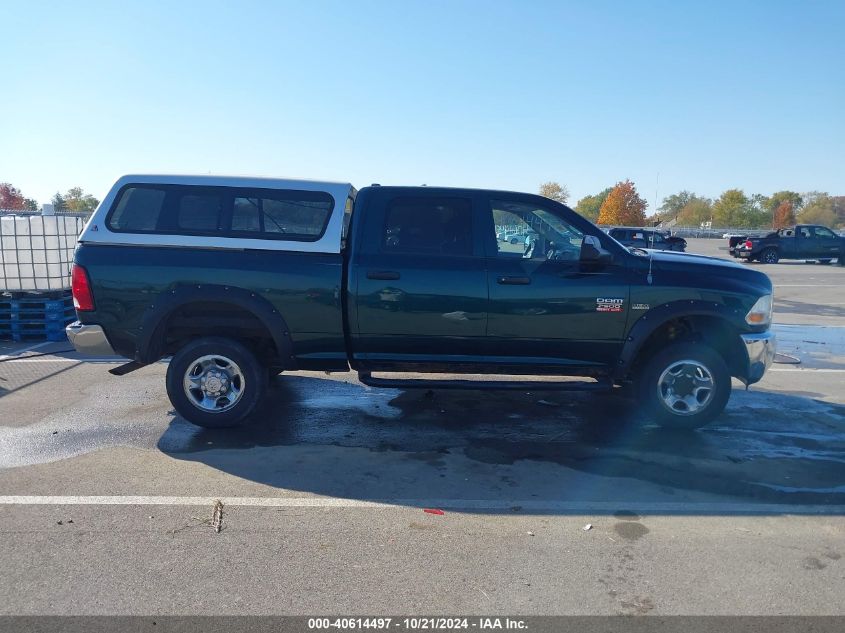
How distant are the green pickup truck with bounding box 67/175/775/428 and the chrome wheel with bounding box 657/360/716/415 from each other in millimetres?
12

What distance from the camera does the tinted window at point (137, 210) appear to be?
553 cm

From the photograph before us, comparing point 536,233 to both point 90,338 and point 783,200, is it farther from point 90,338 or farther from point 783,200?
point 783,200

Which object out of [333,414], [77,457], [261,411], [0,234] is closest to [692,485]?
[333,414]

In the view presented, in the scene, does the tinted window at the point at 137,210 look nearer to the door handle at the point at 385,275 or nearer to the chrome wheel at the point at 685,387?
the door handle at the point at 385,275

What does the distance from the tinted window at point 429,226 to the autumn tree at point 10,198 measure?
80634 mm

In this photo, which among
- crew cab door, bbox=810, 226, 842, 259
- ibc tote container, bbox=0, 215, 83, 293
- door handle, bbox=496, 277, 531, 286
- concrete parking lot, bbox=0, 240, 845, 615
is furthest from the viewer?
crew cab door, bbox=810, 226, 842, 259

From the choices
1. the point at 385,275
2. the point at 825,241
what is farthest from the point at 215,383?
the point at 825,241

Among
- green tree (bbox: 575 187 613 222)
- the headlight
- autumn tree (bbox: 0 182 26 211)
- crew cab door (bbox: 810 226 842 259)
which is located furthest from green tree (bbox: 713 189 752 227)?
the headlight

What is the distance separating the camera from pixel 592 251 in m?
5.38

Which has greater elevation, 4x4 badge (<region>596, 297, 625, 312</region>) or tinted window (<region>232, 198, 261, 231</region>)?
tinted window (<region>232, 198, 261, 231</region>)

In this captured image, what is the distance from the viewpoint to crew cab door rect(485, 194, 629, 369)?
18.1 ft

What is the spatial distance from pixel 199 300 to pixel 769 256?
29.4 metres

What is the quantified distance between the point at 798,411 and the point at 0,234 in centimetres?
1080

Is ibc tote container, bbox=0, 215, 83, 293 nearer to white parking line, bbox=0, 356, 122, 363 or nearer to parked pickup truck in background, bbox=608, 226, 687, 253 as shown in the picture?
white parking line, bbox=0, 356, 122, 363
